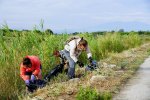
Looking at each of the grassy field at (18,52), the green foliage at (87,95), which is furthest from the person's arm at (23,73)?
→ the green foliage at (87,95)

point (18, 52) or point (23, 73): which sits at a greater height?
point (18, 52)

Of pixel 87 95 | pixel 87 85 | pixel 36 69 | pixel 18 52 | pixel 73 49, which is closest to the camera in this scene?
pixel 87 95

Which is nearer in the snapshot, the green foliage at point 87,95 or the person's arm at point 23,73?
the green foliage at point 87,95

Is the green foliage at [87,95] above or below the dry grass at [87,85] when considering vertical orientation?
above

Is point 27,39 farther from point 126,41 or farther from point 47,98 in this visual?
point 126,41

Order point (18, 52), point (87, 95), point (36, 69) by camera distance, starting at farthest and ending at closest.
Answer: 1. point (18, 52)
2. point (36, 69)
3. point (87, 95)

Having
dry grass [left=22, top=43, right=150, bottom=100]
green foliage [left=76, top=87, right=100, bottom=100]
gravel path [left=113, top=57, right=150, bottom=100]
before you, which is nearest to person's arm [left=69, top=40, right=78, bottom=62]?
dry grass [left=22, top=43, right=150, bottom=100]

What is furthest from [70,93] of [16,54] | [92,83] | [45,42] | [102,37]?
[102,37]

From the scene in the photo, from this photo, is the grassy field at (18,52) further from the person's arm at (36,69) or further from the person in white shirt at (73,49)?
the person in white shirt at (73,49)

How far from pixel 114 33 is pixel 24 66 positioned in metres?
17.3

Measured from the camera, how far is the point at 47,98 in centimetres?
1059

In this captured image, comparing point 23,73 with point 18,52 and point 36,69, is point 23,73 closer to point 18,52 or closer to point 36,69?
point 36,69

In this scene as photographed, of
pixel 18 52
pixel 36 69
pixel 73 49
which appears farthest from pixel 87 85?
pixel 18 52

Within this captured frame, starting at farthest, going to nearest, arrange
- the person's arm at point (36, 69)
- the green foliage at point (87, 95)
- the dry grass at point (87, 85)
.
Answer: the person's arm at point (36, 69) < the dry grass at point (87, 85) < the green foliage at point (87, 95)
